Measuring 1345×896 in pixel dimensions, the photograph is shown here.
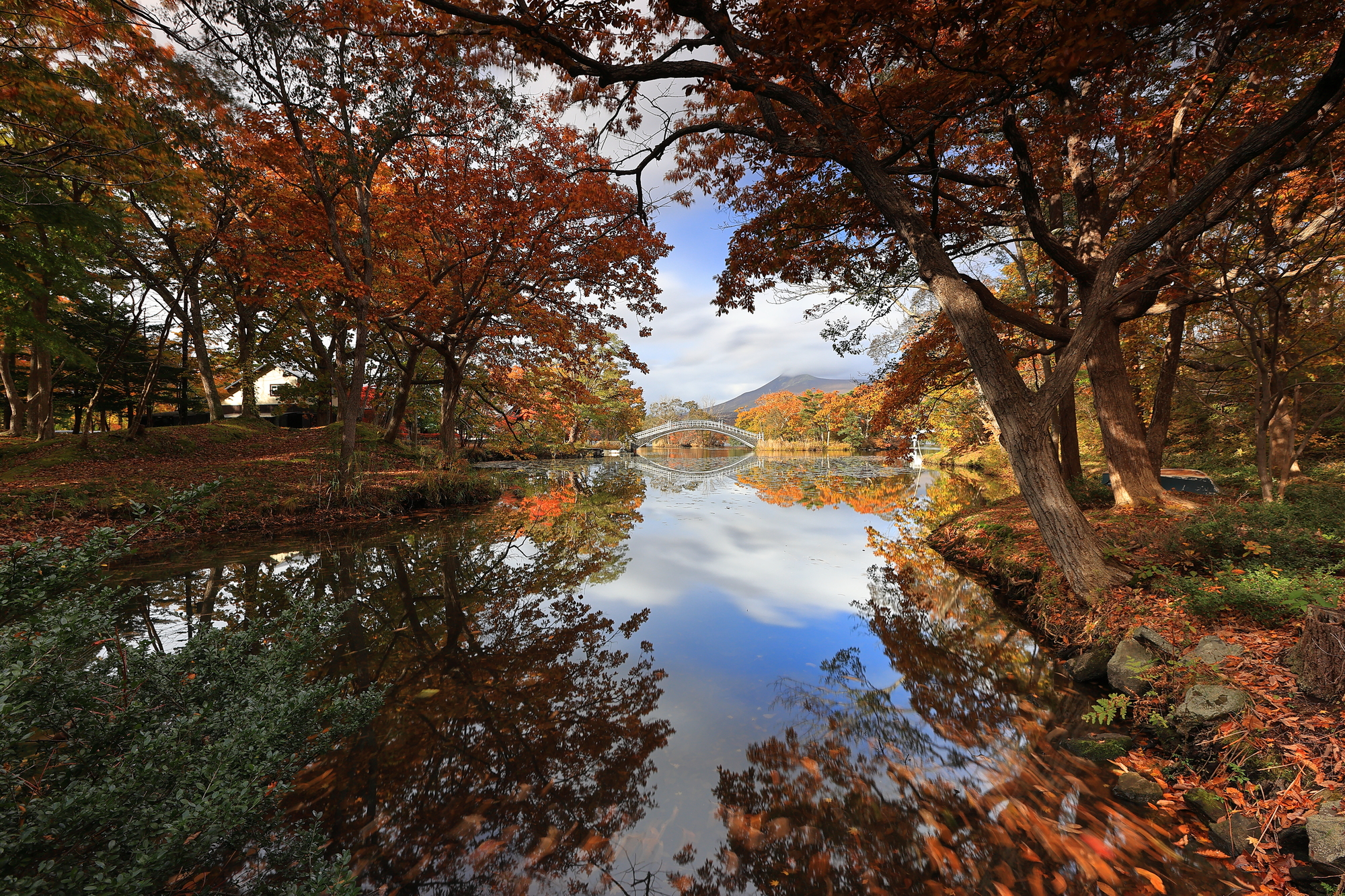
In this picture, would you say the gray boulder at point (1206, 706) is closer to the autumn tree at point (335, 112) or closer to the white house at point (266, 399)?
the autumn tree at point (335, 112)

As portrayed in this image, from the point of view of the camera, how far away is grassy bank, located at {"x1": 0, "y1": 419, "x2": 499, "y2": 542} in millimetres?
7086

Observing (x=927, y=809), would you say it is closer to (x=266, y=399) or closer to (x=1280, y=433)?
(x=1280, y=433)

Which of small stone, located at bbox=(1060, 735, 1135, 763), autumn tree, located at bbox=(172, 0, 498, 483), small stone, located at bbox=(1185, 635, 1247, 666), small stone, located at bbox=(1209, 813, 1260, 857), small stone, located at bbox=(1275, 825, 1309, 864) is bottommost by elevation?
small stone, located at bbox=(1060, 735, 1135, 763)

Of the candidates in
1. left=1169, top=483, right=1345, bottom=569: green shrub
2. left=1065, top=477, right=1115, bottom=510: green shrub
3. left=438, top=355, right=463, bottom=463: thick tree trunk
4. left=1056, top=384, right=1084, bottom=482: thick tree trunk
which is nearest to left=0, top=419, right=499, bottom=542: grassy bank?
left=438, top=355, right=463, bottom=463: thick tree trunk

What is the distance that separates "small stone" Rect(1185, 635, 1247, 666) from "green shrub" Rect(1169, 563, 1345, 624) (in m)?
0.46

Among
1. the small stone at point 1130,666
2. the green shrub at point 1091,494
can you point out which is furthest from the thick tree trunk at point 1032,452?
the green shrub at point 1091,494

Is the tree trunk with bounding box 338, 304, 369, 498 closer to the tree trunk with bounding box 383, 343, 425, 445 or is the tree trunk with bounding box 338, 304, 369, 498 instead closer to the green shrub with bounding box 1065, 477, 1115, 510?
the tree trunk with bounding box 383, 343, 425, 445

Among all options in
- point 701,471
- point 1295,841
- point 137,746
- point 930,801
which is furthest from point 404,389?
point 1295,841

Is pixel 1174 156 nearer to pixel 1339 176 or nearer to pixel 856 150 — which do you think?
pixel 1339 176

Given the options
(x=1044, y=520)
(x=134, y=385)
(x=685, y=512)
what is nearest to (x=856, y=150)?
(x=1044, y=520)

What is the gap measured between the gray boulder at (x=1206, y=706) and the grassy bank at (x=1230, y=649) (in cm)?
4

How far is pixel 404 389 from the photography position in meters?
14.5

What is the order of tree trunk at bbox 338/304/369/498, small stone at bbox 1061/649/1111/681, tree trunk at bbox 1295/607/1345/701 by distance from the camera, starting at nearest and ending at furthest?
tree trunk at bbox 1295/607/1345/701
small stone at bbox 1061/649/1111/681
tree trunk at bbox 338/304/369/498

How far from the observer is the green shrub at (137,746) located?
1.17m
